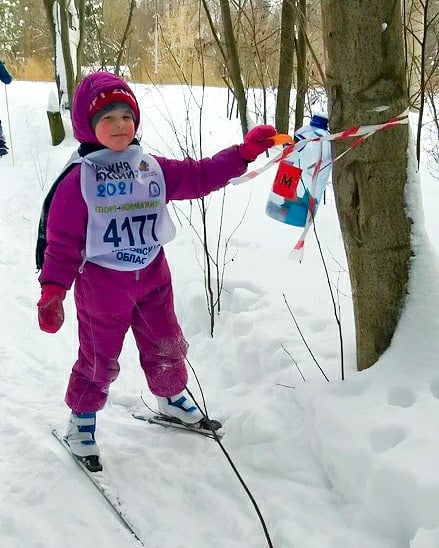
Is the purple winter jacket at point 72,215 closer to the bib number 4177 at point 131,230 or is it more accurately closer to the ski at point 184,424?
the bib number 4177 at point 131,230

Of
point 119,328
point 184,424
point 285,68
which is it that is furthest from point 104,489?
point 285,68

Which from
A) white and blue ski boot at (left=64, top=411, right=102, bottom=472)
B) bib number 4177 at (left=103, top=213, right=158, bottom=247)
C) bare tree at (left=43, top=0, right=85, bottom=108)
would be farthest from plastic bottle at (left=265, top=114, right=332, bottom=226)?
bare tree at (left=43, top=0, right=85, bottom=108)

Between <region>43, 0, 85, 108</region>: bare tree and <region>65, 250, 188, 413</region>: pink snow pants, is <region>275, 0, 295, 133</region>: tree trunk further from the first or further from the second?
<region>43, 0, 85, 108</region>: bare tree

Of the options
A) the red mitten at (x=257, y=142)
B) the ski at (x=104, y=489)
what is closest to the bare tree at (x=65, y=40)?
the red mitten at (x=257, y=142)

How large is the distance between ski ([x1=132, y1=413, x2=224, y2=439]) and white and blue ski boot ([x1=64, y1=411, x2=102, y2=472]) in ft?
0.96

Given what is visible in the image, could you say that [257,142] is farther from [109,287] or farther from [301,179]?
[109,287]

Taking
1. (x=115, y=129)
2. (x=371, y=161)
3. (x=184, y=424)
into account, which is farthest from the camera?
(x=184, y=424)

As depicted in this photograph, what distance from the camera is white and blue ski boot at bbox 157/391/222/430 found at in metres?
2.24

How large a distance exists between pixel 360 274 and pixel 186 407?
3.17 ft

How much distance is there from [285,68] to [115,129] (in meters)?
4.68

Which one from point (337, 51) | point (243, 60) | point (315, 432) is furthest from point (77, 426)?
point (243, 60)

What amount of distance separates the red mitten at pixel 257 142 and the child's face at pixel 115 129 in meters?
0.42

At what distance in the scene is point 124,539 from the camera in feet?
5.49

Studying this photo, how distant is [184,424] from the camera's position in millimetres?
2244
